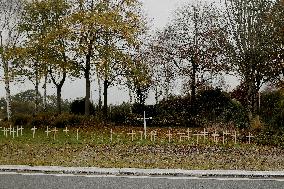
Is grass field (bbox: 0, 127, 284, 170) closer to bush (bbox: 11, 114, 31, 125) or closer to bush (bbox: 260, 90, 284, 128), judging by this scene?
bush (bbox: 260, 90, 284, 128)

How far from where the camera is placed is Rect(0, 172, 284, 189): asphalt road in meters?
9.42

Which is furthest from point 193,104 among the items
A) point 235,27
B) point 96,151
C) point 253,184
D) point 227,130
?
point 253,184

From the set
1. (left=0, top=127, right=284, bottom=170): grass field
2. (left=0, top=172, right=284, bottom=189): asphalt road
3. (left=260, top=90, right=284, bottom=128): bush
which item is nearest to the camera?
(left=0, top=172, right=284, bottom=189): asphalt road

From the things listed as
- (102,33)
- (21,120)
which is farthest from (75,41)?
(21,120)

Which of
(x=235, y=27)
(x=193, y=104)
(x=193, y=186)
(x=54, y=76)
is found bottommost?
(x=193, y=186)

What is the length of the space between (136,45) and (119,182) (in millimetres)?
24015

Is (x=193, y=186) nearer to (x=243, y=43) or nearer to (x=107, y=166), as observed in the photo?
(x=107, y=166)

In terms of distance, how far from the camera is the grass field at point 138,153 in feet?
42.8

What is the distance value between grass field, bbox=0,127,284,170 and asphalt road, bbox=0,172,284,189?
2042 mm

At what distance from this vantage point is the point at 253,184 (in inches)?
383

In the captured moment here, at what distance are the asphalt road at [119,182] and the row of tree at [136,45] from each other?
51.5 feet

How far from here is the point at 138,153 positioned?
15.5 meters

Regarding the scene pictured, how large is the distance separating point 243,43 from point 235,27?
5.54 feet

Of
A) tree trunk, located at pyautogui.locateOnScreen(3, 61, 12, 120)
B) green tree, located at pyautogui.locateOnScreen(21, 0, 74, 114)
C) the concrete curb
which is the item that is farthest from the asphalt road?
tree trunk, located at pyautogui.locateOnScreen(3, 61, 12, 120)
